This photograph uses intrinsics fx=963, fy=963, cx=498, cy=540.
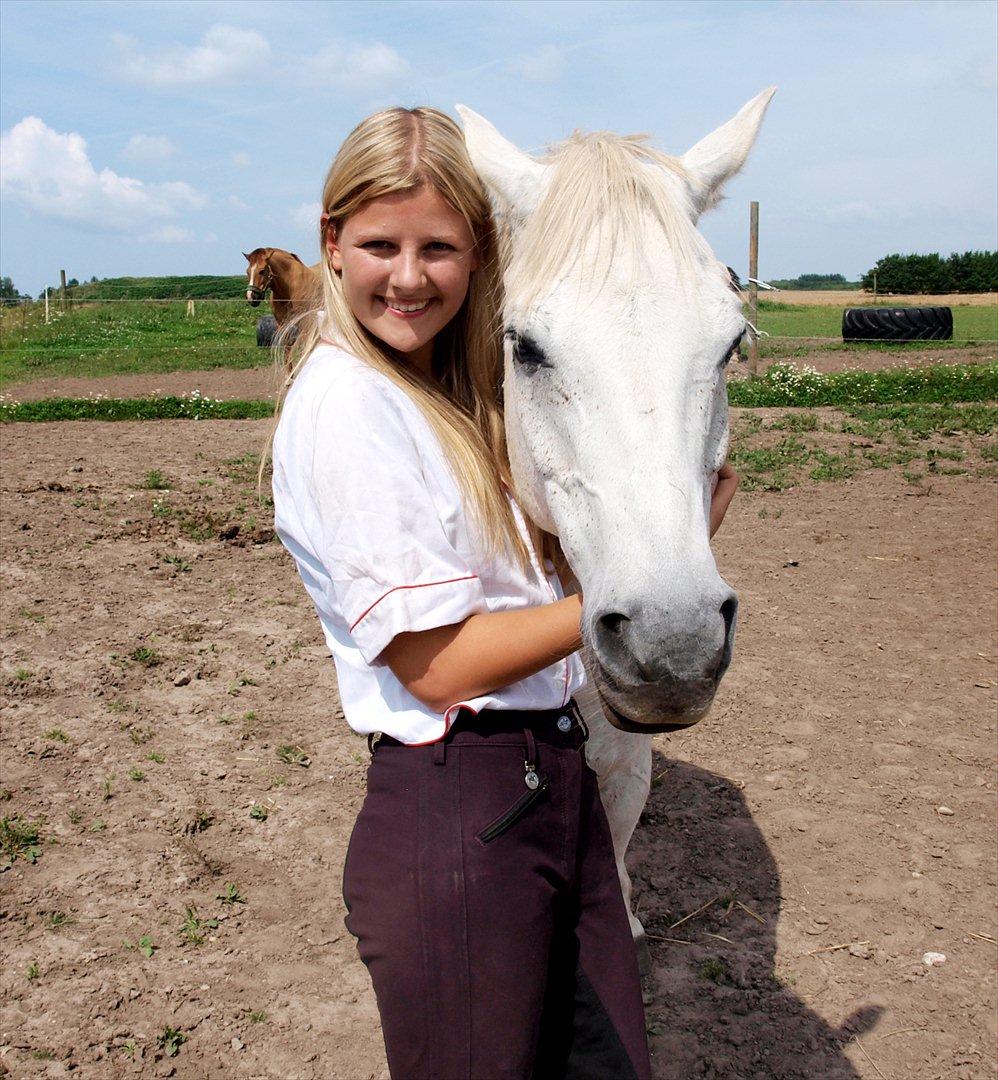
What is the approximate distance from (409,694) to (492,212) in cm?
89

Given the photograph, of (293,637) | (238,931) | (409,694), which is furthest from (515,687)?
(293,637)

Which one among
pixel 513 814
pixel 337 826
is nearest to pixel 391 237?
pixel 513 814

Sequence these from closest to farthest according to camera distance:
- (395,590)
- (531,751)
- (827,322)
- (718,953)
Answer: (395,590)
(531,751)
(718,953)
(827,322)

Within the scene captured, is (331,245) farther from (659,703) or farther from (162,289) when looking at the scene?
(162,289)

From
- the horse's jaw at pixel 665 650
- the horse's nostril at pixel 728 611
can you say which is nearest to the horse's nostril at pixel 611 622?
the horse's jaw at pixel 665 650

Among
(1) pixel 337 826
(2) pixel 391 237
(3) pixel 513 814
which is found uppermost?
(2) pixel 391 237

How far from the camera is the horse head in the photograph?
4.08 ft

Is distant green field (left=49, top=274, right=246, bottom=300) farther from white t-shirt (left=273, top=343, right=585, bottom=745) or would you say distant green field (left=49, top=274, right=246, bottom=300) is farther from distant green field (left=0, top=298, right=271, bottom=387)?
white t-shirt (left=273, top=343, right=585, bottom=745)

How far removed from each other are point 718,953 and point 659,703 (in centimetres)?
189

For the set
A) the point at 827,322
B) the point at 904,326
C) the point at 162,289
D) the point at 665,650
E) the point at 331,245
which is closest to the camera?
the point at 665,650

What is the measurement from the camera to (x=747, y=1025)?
2.53 metres

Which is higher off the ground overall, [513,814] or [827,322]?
[827,322]

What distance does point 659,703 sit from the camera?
1.24 meters

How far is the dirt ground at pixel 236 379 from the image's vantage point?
493 inches
